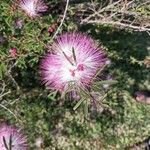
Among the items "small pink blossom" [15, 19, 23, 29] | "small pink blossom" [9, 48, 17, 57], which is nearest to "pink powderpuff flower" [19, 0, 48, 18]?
"small pink blossom" [15, 19, 23, 29]

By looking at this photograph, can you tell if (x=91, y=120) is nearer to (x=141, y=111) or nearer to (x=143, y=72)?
(x=141, y=111)

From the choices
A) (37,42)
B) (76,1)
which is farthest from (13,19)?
(76,1)

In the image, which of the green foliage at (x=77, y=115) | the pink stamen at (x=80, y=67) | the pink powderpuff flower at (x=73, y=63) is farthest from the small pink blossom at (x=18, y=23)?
the pink stamen at (x=80, y=67)

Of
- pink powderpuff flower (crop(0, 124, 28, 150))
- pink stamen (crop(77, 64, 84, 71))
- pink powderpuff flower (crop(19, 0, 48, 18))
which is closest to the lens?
pink stamen (crop(77, 64, 84, 71))

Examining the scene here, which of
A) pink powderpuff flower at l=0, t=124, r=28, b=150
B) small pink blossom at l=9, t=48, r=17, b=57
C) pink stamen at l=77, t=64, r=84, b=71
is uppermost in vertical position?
Answer: small pink blossom at l=9, t=48, r=17, b=57

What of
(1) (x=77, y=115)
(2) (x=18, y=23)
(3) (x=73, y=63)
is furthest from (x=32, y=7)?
(1) (x=77, y=115)

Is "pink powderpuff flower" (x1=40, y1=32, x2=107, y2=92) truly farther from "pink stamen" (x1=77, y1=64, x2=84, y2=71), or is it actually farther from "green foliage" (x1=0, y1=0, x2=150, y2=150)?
"green foliage" (x1=0, y1=0, x2=150, y2=150)
